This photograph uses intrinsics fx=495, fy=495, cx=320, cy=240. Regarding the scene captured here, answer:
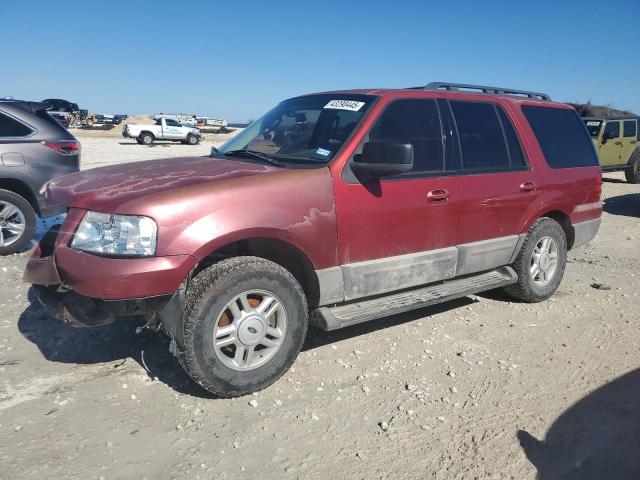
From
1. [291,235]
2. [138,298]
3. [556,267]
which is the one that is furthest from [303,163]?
[556,267]

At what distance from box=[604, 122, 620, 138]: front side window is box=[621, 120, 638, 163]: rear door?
0.77ft

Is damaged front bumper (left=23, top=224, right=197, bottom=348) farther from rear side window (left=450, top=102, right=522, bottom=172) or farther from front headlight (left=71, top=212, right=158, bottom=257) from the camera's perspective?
rear side window (left=450, top=102, right=522, bottom=172)

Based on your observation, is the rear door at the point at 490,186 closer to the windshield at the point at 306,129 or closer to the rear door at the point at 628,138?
the windshield at the point at 306,129

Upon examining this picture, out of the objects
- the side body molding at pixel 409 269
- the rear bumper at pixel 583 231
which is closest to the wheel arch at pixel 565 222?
the rear bumper at pixel 583 231

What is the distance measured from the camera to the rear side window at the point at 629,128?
48.8ft

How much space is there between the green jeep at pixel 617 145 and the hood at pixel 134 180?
555 inches

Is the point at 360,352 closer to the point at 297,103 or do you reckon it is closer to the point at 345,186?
the point at 345,186

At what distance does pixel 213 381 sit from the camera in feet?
9.73

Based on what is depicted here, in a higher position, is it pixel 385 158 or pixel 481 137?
pixel 481 137

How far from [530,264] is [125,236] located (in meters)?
3.75

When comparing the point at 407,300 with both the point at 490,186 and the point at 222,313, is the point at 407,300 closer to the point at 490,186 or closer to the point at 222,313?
the point at 490,186

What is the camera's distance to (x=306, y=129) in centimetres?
388

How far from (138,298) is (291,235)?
3.23 feet

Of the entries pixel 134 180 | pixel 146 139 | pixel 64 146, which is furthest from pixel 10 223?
pixel 146 139
